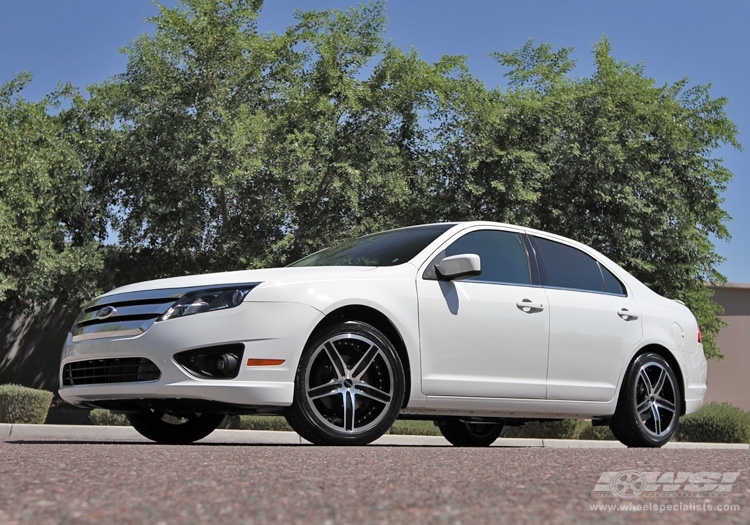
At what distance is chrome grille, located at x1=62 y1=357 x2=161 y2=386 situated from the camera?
6.45 meters

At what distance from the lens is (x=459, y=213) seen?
23.1 metres

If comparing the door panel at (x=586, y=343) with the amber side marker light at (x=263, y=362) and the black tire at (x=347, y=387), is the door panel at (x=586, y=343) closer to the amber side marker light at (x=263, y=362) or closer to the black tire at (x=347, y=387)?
the black tire at (x=347, y=387)

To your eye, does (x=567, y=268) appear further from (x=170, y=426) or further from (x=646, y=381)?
(x=170, y=426)

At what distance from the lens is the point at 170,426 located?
7949 mm

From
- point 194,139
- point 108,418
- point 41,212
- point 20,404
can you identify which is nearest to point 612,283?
point 108,418

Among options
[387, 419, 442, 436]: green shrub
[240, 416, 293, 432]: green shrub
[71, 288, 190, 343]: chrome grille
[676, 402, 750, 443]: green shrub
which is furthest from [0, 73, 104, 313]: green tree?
[71, 288, 190, 343]: chrome grille

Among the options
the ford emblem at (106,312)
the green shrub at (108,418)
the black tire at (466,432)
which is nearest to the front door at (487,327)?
the black tire at (466,432)

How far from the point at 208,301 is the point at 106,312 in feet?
2.90

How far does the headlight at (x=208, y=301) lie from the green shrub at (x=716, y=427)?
14.1m

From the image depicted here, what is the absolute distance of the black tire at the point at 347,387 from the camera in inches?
251

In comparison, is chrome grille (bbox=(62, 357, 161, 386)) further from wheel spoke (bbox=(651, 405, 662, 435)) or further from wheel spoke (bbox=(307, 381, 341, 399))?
wheel spoke (bbox=(651, 405, 662, 435))

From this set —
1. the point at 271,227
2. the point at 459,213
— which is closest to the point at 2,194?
the point at 271,227

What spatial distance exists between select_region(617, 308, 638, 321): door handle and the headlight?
3.37 meters

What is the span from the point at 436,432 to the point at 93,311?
39.8ft
